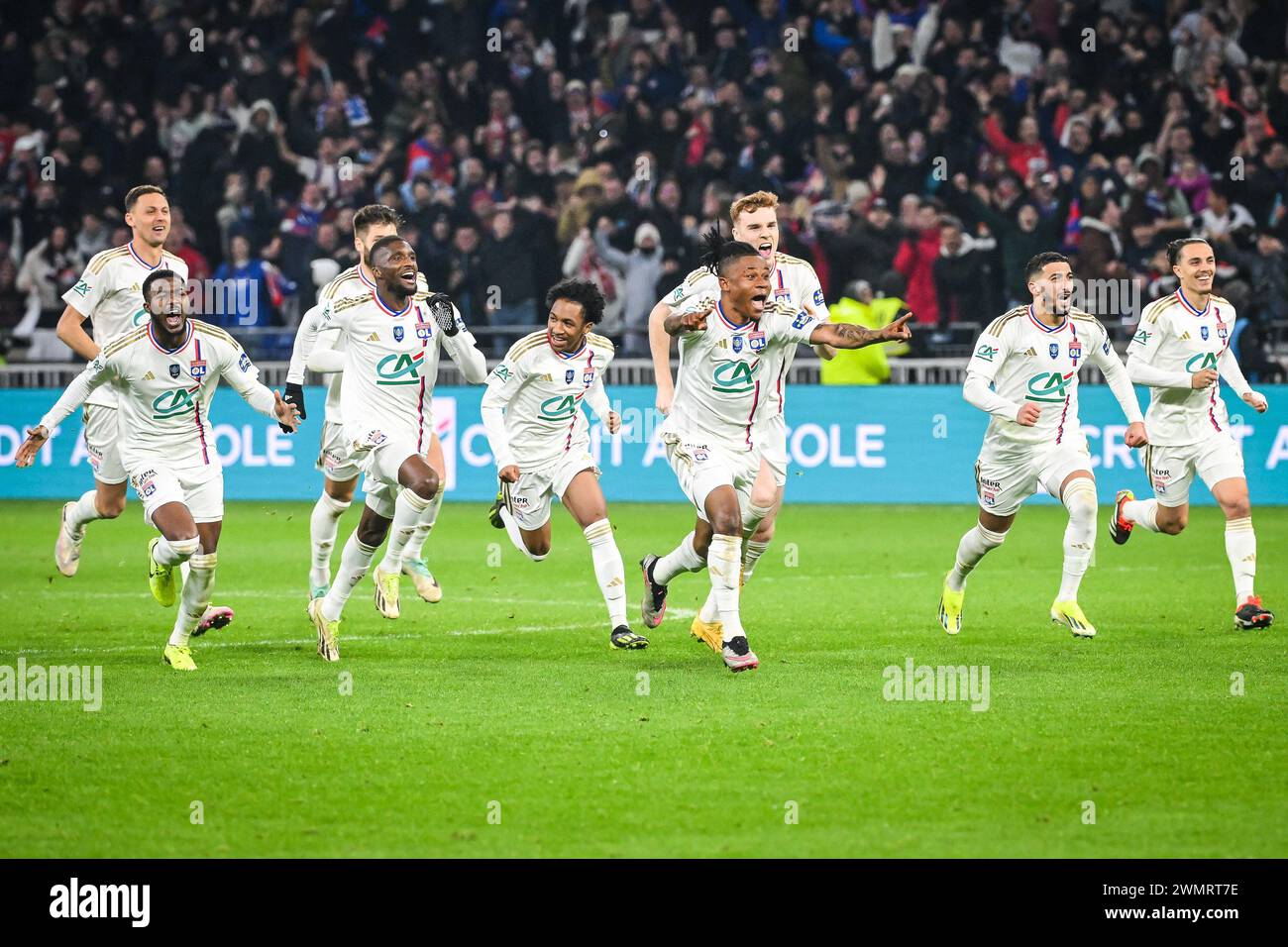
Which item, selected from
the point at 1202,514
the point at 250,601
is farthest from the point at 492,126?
the point at 250,601

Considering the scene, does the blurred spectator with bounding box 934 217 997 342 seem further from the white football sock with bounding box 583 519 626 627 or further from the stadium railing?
the white football sock with bounding box 583 519 626 627

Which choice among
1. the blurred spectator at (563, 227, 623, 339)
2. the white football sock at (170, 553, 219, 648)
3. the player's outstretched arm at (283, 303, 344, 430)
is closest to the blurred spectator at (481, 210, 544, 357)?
the blurred spectator at (563, 227, 623, 339)

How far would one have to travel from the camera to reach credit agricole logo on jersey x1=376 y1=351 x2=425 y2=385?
10.1 meters

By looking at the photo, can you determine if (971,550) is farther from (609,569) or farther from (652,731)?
(652,731)

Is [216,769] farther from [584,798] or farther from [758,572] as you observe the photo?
[758,572]

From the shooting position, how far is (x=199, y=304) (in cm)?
2114

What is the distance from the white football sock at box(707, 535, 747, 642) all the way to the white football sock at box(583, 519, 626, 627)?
972mm

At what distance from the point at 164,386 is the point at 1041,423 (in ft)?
16.6

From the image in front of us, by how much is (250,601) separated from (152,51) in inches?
566

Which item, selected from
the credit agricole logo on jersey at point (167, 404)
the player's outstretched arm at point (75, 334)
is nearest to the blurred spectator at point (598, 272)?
the player's outstretched arm at point (75, 334)

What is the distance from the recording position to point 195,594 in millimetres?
9570

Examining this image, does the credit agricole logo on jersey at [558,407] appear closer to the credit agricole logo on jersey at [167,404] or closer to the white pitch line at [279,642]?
the white pitch line at [279,642]

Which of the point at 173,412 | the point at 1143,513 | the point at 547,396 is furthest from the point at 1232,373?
the point at 173,412
